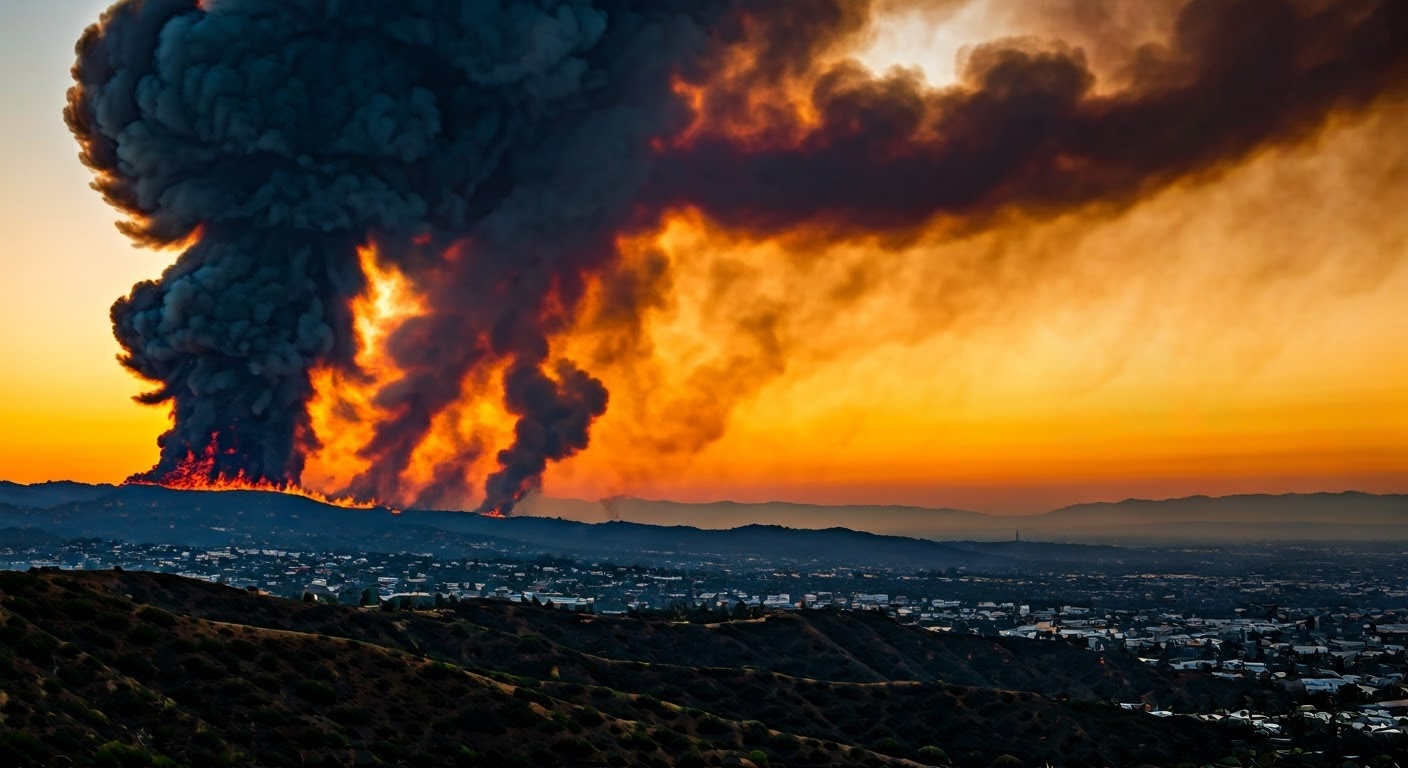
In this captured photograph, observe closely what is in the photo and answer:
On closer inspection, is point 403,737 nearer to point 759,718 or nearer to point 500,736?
point 500,736

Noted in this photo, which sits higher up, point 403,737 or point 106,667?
point 106,667

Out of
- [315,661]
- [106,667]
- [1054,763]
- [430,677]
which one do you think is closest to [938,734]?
[1054,763]

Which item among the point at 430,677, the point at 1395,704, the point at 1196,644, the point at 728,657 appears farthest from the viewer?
the point at 1196,644

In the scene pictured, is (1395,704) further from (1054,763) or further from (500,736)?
(500,736)

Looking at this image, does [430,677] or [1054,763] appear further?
[1054,763]

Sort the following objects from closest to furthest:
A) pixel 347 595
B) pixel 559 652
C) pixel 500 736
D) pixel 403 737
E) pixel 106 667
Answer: pixel 106 667 < pixel 403 737 < pixel 500 736 < pixel 559 652 < pixel 347 595

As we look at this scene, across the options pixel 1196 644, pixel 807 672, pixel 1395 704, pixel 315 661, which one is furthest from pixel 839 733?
pixel 1196 644
